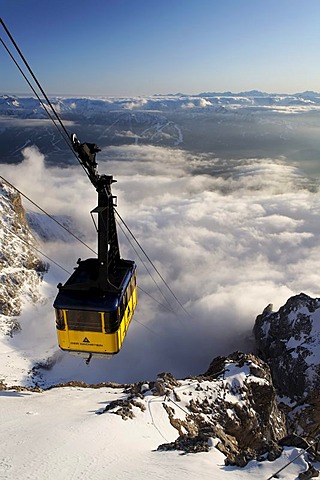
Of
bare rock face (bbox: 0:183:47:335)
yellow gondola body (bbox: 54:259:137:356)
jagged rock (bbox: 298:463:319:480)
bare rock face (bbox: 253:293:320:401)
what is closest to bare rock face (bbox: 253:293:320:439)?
bare rock face (bbox: 253:293:320:401)

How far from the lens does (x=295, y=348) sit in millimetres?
73188

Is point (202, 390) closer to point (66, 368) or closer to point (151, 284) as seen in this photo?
point (66, 368)

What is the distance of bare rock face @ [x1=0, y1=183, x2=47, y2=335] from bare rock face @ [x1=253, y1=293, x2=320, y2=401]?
72101 millimetres

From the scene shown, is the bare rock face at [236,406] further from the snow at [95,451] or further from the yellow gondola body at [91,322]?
the yellow gondola body at [91,322]

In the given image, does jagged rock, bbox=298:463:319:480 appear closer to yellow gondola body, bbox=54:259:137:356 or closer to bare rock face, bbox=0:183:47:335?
yellow gondola body, bbox=54:259:137:356

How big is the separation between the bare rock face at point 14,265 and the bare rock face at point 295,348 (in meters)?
72.1

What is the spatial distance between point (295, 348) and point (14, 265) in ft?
315

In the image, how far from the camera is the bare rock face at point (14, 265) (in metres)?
109

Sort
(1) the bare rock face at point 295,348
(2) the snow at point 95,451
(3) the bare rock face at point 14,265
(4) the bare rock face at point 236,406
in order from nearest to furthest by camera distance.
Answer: (2) the snow at point 95,451 < (4) the bare rock face at point 236,406 < (1) the bare rock face at point 295,348 < (3) the bare rock face at point 14,265

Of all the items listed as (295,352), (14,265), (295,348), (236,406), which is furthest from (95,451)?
(14,265)

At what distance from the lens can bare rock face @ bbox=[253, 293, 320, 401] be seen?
222 feet

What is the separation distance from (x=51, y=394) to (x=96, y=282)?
17046mm

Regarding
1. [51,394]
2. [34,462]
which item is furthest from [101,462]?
[51,394]

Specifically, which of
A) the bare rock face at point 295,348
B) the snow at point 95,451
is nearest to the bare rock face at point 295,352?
the bare rock face at point 295,348
